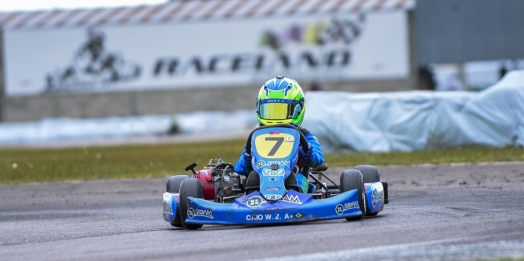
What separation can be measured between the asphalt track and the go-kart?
116 millimetres

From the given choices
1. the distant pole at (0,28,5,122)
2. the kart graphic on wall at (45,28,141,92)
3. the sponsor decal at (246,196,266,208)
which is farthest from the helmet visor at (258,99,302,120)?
the distant pole at (0,28,5,122)

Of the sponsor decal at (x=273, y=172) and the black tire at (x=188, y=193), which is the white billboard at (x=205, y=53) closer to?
the black tire at (x=188, y=193)

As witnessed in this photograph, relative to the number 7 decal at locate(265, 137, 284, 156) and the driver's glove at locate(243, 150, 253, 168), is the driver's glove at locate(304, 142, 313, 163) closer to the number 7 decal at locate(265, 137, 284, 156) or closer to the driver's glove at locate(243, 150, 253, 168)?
the number 7 decal at locate(265, 137, 284, 156)

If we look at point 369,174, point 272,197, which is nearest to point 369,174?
point 369,174

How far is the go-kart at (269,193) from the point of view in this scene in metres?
7.59

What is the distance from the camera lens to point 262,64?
43.2 meters

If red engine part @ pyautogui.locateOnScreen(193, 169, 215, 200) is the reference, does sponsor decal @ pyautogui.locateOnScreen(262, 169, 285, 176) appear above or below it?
above

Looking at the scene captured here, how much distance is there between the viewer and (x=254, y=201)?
301 inches

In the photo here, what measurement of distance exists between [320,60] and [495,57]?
7.25m

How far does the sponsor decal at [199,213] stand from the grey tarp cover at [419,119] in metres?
11.0

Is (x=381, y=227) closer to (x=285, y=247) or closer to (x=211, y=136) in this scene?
(x=285, y=247)

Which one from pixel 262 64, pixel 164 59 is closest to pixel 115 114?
pixel 164 59

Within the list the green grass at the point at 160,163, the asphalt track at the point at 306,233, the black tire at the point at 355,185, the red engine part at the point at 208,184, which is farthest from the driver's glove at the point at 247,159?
the green grass at the point at 160,163

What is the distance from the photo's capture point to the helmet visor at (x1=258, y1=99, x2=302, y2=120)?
8.41 meters
